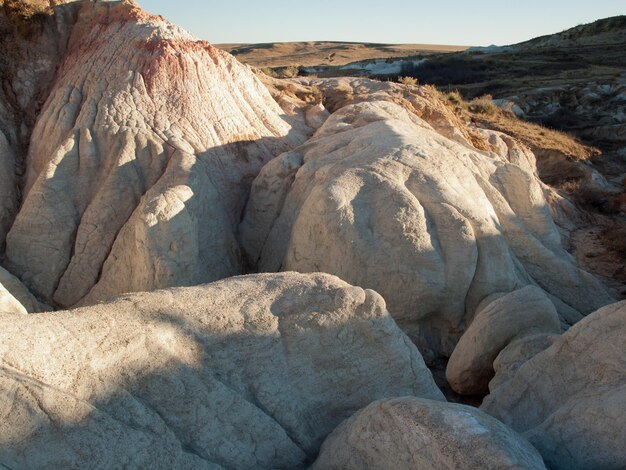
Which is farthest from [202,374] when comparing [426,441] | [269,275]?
[426,441]

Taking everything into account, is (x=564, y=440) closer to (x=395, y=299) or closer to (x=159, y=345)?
(x=159, y=345)

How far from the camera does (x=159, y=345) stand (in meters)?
3.65

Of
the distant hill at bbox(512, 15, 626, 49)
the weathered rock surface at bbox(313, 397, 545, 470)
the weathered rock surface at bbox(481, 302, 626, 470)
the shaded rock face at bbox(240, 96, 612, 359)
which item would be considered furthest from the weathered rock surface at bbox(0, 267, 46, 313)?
the distant hill at bbox(512, 15, 626, 49)

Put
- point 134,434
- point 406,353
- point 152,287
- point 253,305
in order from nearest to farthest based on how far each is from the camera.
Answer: point 134,434
point 253,305
point 406,353
point 152,287

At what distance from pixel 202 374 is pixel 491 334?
314 centimetres

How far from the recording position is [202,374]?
12.2ft

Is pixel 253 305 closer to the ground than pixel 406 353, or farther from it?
farther from it

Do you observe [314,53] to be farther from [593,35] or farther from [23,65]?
[23,65]

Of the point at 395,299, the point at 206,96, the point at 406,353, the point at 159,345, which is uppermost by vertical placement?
the point at 206,96

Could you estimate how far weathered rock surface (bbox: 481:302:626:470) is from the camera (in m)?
3.63

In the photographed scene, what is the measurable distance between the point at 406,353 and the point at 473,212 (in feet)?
10.3

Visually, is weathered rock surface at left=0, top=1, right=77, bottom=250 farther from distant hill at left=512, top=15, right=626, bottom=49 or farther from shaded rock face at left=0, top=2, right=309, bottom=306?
distant hill at left=512, top=15, right=626, bottom=49

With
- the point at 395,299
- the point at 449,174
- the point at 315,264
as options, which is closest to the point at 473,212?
the point at 449,174

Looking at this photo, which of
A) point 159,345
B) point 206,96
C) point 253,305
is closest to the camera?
point 159,345
